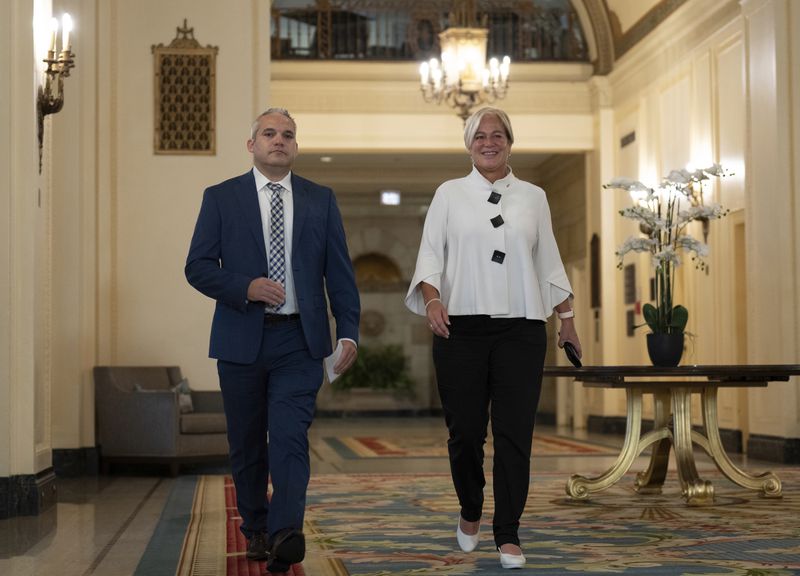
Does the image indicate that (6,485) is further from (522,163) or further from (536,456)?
(522,163)

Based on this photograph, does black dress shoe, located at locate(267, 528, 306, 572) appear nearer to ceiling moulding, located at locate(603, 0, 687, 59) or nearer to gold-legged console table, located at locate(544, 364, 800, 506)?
gold-legged console table, located at locate(544, 364, 800, 506)

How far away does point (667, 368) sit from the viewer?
6.02 meters

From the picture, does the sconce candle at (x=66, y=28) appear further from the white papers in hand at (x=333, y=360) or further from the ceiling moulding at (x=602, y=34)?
the ceiling moulding at (x=602, y=34)

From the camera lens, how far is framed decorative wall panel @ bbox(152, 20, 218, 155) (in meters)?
9.66

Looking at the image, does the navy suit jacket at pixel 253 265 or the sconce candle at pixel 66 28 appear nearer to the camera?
the navy suit jacket at pixel 253 265

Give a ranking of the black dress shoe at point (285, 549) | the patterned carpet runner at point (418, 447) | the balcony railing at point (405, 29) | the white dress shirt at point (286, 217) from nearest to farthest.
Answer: the black dress shoe at point (285, 549) < the white dress shirt at point (286, 217) < the patterned carpet runner at point (418, 447) < the balcony railing at point (405, 29)

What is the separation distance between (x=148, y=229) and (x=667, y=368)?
16.1ft

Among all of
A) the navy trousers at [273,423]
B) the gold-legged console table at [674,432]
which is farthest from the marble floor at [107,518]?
the gold-legged console table at [674,432]

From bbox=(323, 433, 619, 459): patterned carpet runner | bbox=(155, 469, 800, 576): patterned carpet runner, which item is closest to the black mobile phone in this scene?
bbox=(155, 469, 800, 576): patterned carpet runner

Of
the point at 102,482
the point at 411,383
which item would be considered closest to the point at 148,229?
the point at 102,482

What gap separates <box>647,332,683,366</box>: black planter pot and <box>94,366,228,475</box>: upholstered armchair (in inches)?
139

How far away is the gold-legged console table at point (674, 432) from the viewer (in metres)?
6.10

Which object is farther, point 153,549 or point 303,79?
point 303,79

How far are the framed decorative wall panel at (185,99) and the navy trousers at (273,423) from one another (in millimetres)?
5742
